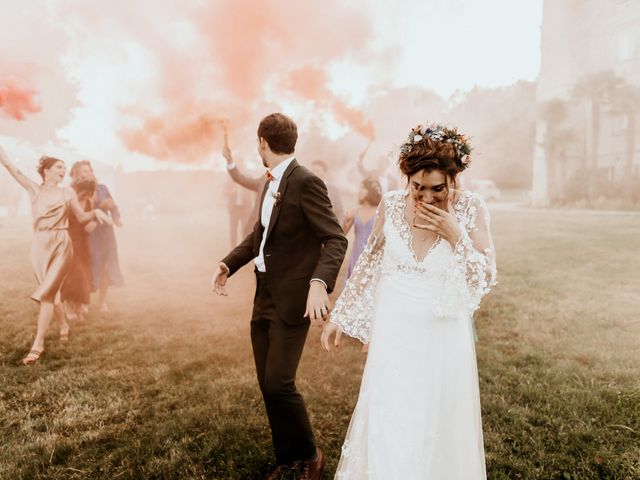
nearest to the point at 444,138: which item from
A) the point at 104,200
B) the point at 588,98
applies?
the point at 104,200

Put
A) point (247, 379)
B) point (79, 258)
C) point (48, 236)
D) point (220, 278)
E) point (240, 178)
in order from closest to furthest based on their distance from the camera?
point (220, 278), point (247, 379), point (48, 236), point (240, 178), point (79, 258)

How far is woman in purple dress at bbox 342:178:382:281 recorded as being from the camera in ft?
20.7

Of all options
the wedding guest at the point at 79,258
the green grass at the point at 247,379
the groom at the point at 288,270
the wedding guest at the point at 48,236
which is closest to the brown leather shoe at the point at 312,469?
the groom at the point at 288,270

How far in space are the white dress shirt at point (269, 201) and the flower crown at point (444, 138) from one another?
92 centimetres

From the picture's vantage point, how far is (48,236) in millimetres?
5879

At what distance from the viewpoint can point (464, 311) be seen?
103 inches

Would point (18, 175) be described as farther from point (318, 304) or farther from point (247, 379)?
point (318, 304)

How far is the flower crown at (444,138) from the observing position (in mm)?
2689

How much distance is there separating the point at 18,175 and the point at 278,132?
164 inches

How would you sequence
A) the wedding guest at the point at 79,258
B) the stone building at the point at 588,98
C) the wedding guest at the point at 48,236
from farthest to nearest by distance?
the stone building at the point at 588,98, the wedding guest at the point at 79,258, the wedding guest at the point at 48,236

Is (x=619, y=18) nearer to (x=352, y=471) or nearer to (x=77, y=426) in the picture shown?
(x=352, y=471)

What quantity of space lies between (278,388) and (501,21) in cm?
895

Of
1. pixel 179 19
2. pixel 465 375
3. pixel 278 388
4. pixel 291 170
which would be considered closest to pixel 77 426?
pixel 278 388

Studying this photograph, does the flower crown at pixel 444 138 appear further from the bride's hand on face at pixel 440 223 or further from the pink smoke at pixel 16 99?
the pink smoke at pixel 16 99
